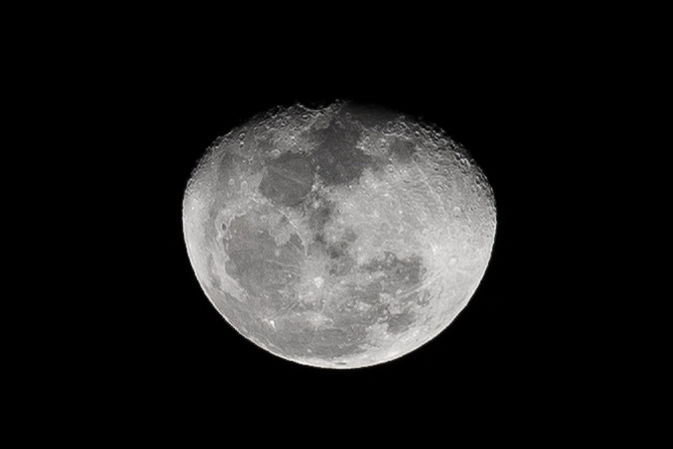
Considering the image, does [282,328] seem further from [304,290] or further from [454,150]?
[454,150]

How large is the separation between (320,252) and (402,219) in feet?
1.49

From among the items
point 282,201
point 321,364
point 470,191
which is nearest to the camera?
point 282,201

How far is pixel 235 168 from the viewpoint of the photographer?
334cm

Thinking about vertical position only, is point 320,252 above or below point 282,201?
below

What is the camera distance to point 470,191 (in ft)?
11.3

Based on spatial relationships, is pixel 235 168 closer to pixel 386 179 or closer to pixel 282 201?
pixel 282 201

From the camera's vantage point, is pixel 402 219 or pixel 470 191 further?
pixel 470 191

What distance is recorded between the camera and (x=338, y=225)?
3.15m

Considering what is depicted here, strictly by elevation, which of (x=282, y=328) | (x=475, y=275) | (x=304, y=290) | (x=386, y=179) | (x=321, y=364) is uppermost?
(x=386, y=179)

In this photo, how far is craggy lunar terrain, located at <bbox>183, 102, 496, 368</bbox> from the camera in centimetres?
316

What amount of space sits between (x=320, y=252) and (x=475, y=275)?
999 mm

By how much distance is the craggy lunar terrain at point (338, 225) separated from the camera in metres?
3.16

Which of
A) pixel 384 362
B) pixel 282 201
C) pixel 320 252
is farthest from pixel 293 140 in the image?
pixel 384 362

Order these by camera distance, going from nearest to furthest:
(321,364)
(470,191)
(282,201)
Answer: (282,201) < (470,191) < (321,364)
